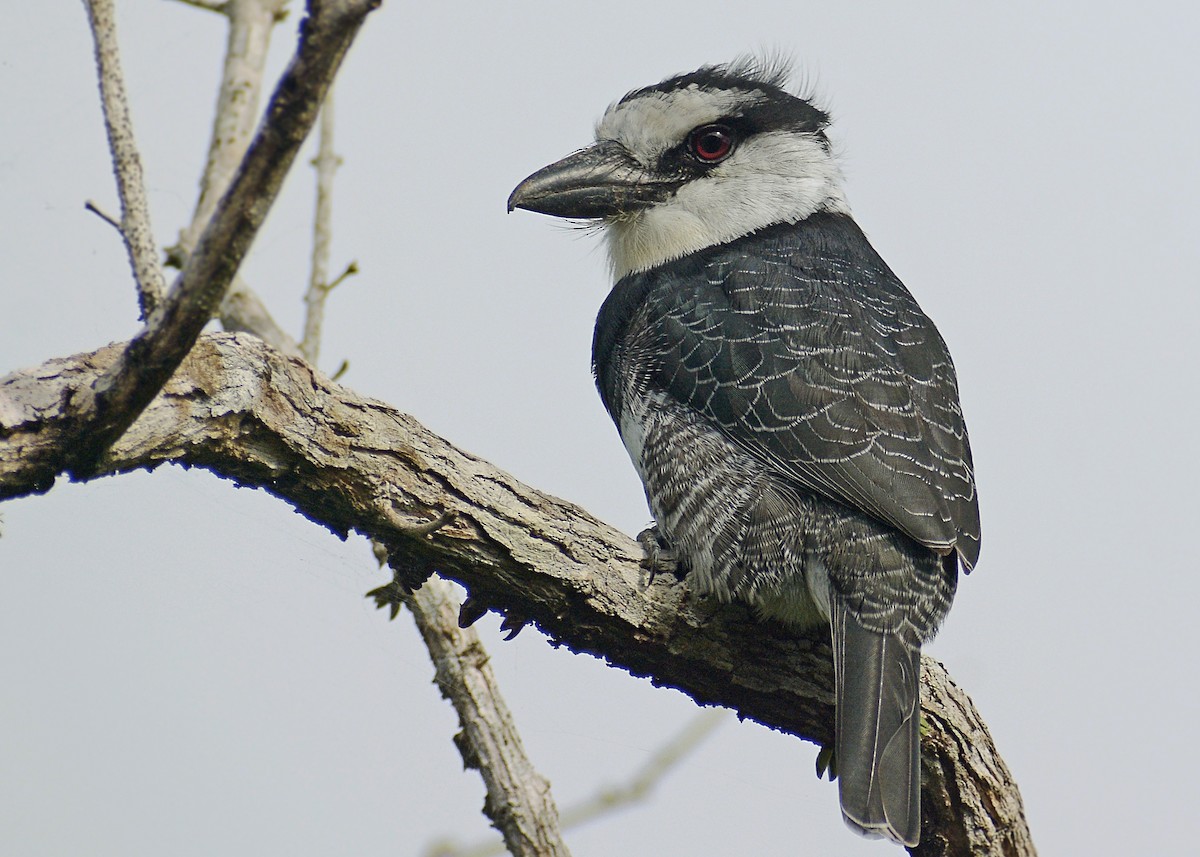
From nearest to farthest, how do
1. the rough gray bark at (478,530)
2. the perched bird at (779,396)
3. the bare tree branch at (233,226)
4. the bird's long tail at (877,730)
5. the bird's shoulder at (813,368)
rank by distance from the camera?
1. the bare tree branch at (233,226)
2. the rough gray bark at (478,530)
3. the bird's long tail at (877,730)
4. the perched bird at (779,396)
5. the bird's shoulder at (813,368)

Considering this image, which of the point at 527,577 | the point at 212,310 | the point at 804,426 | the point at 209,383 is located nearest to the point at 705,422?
the point at 804,426

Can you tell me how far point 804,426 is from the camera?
11.7ft

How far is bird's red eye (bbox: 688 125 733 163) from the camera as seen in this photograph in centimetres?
444

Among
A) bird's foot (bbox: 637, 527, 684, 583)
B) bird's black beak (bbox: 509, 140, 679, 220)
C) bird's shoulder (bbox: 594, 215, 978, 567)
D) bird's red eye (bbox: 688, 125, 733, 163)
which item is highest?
bird's red eye (bbox: 688, 125, 733, 163)

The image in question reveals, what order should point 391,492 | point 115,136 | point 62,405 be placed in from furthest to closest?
point 115,136 → point 391,492 → point 62,405

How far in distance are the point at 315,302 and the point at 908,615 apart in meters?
2.69

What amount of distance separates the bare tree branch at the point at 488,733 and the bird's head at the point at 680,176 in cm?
156

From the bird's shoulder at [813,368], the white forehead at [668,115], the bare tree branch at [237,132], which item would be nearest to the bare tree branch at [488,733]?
the bird's shoulder at [813,368]

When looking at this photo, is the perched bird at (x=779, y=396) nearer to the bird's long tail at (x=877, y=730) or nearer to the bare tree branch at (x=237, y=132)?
the bird's long tail at (x=877, y=730)

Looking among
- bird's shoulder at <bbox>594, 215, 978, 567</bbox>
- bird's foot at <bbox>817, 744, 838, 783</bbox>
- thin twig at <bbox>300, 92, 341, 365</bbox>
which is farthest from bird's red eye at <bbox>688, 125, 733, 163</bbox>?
bird's foot at <bbox>817, 744, 838, 783</bbox>

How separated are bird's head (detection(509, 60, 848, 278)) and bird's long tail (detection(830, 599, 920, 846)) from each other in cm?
172

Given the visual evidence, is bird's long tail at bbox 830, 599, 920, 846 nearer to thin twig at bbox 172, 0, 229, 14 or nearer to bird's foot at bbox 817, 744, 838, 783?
bird's foot at bbox 817, 744, 838, 783

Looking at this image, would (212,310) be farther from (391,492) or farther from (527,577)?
(527,577)

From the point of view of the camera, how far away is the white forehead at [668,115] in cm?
441
